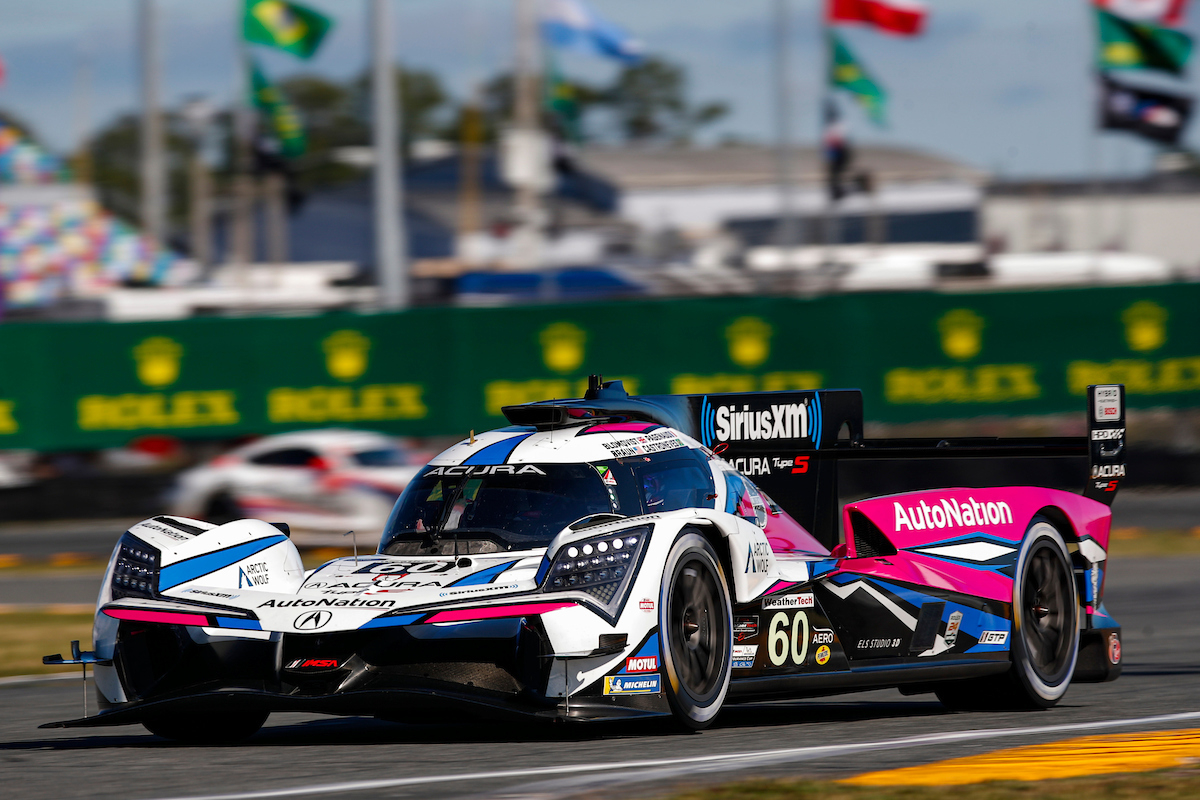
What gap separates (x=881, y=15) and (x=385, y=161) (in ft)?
36.1

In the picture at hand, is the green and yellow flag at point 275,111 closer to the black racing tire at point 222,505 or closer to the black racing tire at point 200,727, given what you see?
the black racing tire at point 222,505

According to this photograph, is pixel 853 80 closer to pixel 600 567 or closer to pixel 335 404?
pixel 335 404

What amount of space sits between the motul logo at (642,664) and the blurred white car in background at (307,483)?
44.5 ft

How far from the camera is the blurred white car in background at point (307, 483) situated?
20.0 metres

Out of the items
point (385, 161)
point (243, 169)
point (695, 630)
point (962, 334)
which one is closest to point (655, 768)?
point (695, 630)

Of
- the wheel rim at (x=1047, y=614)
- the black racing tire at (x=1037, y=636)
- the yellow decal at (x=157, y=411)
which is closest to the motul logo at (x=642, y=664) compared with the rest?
the black racing tire at (x=1037, y=636)

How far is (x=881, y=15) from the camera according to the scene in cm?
3069

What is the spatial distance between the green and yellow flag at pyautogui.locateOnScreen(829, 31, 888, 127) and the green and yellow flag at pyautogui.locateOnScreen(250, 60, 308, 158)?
1014 centimetres

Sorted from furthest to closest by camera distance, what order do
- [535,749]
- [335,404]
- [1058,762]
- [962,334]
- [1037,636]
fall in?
[962,334] < [335,404] < [1037,636] < [535,749] < [1058,762]

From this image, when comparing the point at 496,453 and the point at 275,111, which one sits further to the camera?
the point at 275,111

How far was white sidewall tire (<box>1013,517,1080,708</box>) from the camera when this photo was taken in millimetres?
8320

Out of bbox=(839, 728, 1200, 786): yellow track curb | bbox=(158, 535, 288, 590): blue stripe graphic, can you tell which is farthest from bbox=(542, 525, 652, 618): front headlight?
bbox=(158, 535, 288, 590): blue stripe graphic

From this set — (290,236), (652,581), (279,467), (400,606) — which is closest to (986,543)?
(652,581)

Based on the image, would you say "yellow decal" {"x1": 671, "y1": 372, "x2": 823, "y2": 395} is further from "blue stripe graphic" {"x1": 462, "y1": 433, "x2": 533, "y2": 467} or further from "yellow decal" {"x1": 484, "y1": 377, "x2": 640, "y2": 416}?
"blue stripe graphic" {"x1": 462, "y1": 433, "x2": 533, "y2": 467}
